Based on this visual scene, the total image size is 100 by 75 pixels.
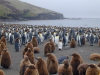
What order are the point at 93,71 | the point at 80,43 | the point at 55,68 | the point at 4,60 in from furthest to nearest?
1. the point at 80,43
2. the point at 4,60
3. the point at 55,68
4. the point at 93,71

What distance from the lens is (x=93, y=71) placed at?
25.5ft

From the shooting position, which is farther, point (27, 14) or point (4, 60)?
point (27, 14)

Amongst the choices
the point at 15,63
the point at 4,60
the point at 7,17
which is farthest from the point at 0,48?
the point at 7,17

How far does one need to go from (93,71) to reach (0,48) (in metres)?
7.39

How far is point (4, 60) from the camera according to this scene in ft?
37.0

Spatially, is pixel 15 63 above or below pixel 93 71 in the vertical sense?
below

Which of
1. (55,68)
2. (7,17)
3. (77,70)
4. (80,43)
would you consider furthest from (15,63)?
(7,17)

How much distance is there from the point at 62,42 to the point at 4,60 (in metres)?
8.59

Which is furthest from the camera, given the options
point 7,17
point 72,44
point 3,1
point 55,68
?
point 3,1

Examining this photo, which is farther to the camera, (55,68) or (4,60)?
(4,60)

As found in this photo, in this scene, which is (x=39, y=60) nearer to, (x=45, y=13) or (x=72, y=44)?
(x=72, y=44)

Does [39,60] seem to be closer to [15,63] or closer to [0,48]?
[15,63]

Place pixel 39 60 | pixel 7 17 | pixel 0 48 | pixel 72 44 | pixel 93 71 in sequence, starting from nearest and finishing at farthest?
1. pixel 93 71
2. pixel 39 60
3. pixel 0 48
4. pixel 72 44
5. pixel 7 17

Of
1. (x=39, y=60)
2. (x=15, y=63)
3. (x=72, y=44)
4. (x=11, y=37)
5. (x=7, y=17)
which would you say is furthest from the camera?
(x=7, y=17)
